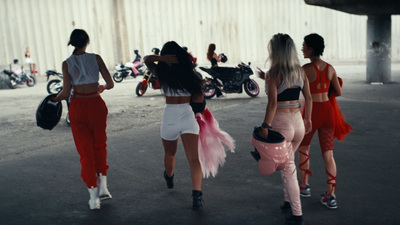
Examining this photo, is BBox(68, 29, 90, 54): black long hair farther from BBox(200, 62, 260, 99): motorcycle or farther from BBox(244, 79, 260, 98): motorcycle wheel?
BBox(244, 79, 260, 98): motorcycle wheel

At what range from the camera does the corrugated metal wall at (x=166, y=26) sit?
2095 cm

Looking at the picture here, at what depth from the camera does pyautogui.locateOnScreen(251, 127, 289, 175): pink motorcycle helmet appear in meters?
3.16

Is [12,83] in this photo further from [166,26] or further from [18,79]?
[166,26]

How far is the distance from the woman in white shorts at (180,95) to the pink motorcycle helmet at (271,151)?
2.29ft

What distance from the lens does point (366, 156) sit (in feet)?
17.3

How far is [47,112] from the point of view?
4.27 m

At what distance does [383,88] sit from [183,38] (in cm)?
1348

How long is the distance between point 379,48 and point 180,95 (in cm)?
1163

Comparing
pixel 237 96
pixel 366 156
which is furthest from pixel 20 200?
pixel 237 96

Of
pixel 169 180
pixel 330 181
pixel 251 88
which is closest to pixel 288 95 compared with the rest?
pixel 330 181

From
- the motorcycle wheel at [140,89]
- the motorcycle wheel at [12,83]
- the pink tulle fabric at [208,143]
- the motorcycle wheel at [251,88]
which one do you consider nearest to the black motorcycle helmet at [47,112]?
the pink tulle fabric at [208,143]

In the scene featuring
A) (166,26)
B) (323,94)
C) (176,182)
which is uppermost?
(166,26)

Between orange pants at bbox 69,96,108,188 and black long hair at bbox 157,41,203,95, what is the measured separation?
0.69 meters

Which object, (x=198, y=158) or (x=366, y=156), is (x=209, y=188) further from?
(x=366, y=156)
